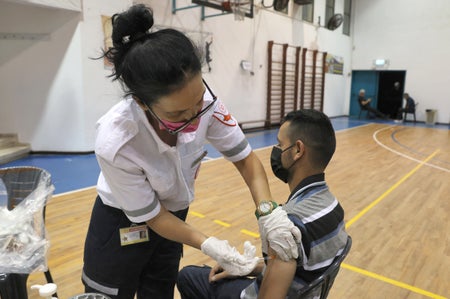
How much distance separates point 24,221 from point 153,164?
0.67 meters

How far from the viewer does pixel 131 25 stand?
2.85 ft

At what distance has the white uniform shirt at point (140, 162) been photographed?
91 cm

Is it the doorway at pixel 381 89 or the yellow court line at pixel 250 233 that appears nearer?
the yellow court line at pixel 250 233

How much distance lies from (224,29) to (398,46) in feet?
24.8

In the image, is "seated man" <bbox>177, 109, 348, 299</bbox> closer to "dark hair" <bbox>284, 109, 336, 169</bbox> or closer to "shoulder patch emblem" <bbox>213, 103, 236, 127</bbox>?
"dark hair" <bbox>284, 109, 336, 169</bbox>

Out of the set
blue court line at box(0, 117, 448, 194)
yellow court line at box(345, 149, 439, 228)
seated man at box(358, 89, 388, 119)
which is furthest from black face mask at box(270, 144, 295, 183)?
seated man at box(358, 89, 388, 119)

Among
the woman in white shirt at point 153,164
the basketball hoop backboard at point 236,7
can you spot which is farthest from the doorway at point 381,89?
the woman in white shirt at point 153,164

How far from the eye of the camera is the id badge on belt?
42.8 inches

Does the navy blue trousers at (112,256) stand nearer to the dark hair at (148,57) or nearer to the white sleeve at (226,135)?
the white sleeve at (226,135)

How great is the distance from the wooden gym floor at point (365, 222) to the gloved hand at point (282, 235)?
127 centimetres

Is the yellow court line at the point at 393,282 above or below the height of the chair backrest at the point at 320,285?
below

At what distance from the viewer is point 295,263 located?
3.06 feet

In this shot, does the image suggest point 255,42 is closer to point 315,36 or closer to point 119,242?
point 315,36

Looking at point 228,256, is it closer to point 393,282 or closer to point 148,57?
point 148,57
